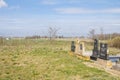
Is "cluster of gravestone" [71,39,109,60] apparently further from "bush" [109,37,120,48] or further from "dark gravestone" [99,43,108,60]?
"bush" [109,37,120,48]

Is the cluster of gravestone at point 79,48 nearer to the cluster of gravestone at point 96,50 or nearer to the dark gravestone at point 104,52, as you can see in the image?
the cluster of gravestone at point 96,50

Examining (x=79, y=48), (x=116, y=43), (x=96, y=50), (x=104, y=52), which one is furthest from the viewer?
(x=116, y=43)

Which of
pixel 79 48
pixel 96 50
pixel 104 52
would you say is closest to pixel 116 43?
pixel 79 48

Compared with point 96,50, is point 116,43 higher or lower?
lower

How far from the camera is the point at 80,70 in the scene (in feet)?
41.7

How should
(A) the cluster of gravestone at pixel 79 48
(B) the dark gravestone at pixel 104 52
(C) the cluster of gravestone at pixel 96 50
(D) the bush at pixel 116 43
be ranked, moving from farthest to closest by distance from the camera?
(D) the bush at pixel 116 43
(A) the cluster of gravestone at pixel 79 48
(C) the cluster of gravestone at pixel 96 50
(B) the dark gravestone at pixel 104 52

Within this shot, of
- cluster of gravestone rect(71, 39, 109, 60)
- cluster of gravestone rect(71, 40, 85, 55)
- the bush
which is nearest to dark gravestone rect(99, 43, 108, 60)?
cluster of gravestone rect(71, 39, 109, 60)

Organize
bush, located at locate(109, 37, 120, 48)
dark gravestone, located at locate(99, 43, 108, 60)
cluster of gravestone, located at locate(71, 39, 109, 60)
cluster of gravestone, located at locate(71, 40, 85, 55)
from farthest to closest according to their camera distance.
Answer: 1. bush, located at locate(109, 37, 120, 48)
2. cluster of gravestone, located at locate(71, 40, 85, 55)
3. cluster of gravestone, located at locate(71, 39, 109, 60)
4. dark gravestone, located at locate(99, 43, 108, 60)

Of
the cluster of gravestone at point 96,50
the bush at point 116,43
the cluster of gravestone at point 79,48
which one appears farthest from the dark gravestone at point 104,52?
the bush at point 116,43

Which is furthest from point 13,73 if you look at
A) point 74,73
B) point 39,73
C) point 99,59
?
point 99,59

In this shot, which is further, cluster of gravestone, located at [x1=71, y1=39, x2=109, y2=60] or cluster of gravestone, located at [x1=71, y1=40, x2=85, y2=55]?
cluster of gravestone, located at [x1=71, y1=40, x2=85, y2=55]

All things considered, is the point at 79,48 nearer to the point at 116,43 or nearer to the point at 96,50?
the point at 96,50

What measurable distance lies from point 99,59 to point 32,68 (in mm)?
4622

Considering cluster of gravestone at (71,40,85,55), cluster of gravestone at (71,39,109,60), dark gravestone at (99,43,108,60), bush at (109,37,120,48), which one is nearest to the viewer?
dark gravestone at (99,43,108,60)
